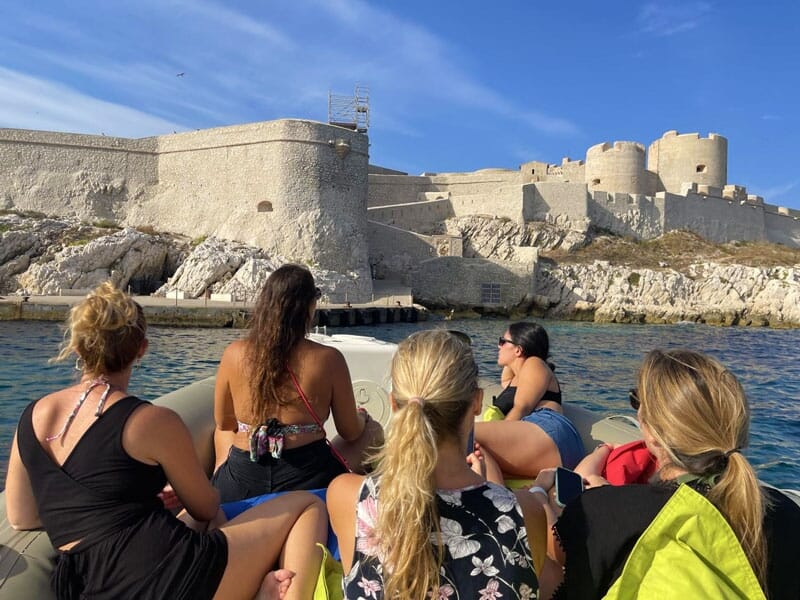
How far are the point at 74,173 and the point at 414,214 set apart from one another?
18.3 metres

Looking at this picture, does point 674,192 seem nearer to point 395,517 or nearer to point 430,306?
point 430,306

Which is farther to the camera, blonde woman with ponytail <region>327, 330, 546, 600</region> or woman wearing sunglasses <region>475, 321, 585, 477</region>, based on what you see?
woman wearing sunglasses <region>475, 321, 585, 477</region>

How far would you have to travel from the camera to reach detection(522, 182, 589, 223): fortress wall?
34.3 m

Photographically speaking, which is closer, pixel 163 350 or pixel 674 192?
pixel 163 350

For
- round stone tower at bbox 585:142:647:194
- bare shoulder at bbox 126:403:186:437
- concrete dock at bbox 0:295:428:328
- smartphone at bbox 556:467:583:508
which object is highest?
round stone tower at bbox 585:142:647:194

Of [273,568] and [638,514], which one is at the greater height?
[638,514]

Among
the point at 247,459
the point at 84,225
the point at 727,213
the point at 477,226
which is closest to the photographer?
the point at 247,459

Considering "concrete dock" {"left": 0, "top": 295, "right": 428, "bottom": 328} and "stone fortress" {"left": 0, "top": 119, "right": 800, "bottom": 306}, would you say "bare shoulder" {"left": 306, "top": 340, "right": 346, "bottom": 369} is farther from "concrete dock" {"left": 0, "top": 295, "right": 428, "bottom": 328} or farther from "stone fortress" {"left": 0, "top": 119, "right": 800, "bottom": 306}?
"stone fortress" {"left": 0, "top": 119, "right": 800, "bottom": 306}

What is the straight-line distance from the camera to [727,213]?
3894 cm

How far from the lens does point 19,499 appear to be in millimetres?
1813

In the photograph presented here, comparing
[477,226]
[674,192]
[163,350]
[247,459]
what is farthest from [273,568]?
[674,192]

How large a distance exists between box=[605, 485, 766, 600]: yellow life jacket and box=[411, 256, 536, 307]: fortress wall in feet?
93.3

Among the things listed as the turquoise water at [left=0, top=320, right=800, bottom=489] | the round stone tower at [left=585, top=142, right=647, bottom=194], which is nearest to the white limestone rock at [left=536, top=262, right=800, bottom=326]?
the turquoise water at [left=0, top=320, right=800, bottom=489]

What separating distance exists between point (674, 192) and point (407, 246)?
20.7 metres
